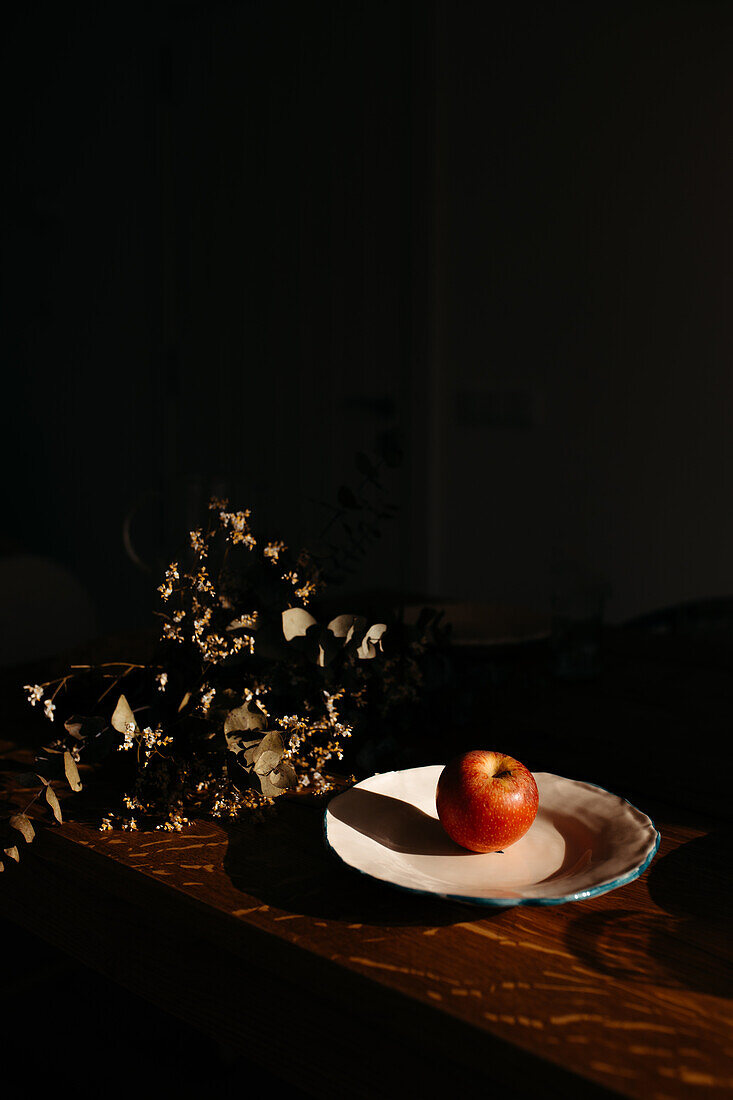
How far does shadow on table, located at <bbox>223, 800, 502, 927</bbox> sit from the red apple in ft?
0.12

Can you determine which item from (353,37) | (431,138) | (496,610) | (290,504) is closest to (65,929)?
(496,610)

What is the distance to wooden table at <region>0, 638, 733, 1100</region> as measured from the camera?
470 mm

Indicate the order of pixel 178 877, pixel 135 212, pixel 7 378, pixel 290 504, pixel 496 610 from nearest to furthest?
pixel 178 877 → pixel 496 610 → pixel 290 504 → pixel 135 212 → pixel 7 378

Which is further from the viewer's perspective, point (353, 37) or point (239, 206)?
point (239, 206)

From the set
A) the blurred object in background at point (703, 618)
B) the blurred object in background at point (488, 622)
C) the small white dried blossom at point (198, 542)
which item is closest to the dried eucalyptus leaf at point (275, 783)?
the small white dried blossom at point (198, 542)

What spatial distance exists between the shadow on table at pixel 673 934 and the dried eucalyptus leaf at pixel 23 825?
0.39 meters

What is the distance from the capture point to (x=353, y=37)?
9.59 ft

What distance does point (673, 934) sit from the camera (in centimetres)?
57

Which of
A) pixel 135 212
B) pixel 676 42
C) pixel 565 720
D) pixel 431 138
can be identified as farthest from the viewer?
pixel 135 212

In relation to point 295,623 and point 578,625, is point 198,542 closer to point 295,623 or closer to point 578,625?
point 295,623

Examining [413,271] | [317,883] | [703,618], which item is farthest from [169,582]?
[413,271]

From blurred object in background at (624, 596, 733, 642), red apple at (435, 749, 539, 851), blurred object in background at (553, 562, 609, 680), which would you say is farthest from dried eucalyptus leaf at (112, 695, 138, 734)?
blurred object in background at (624, 596, 733, 642)

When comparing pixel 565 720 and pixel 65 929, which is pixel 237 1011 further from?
pixel 565 720

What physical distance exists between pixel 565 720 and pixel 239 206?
271cm
